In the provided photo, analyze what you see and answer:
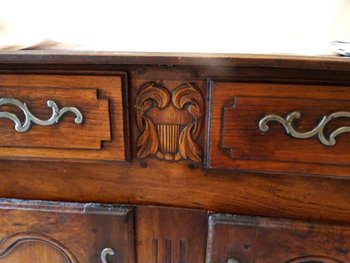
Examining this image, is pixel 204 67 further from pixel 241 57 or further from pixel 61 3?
pixel 61 3

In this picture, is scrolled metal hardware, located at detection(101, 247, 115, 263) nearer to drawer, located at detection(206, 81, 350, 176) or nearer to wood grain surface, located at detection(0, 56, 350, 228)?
wood grain surface, located at detection(0, 56, 350, 228)

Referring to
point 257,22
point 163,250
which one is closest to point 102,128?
point 163,250

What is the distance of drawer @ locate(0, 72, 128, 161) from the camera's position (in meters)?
0.39

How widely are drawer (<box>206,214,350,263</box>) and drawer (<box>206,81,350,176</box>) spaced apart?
79 millimetres

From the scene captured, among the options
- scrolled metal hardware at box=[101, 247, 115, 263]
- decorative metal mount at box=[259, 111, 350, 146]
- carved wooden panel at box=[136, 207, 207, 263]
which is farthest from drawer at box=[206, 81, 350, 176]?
scrolled metal hardware at box=[101, 247, 115, 263]

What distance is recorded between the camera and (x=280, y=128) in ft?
1.26

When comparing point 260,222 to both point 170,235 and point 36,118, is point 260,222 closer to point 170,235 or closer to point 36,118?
point 170,235

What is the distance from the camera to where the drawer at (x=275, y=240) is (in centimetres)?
43

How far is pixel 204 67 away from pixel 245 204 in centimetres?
19

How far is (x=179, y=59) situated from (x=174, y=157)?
0.13 m

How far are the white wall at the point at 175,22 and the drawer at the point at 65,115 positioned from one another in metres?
0.09

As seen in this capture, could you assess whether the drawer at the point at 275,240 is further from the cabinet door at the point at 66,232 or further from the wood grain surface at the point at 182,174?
the cabinet door at the point at 66,232

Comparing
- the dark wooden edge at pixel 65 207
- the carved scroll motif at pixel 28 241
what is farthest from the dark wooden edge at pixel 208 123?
the carved scroll motif at pixel 28 241

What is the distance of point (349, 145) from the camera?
379 mm
